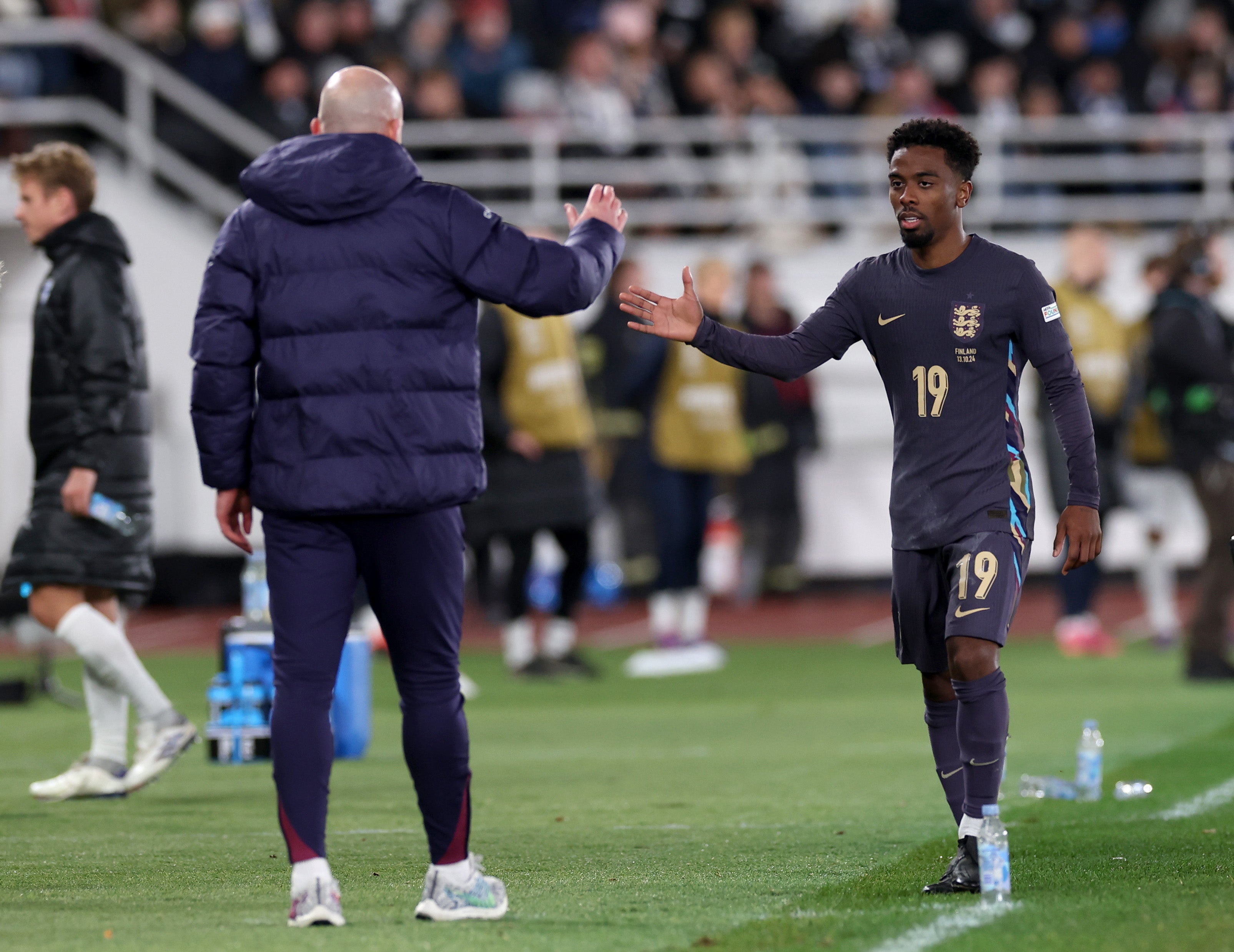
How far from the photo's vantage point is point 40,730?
9.98 m

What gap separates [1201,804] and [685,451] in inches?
253

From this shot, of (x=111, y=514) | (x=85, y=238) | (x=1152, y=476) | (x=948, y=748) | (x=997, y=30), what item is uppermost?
(x=997, y=30)

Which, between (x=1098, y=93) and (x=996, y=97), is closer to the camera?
(x=996, y=97)

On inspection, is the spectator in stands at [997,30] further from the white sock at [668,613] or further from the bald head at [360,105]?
the bald head at [360,105]

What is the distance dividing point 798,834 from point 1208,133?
13.2m

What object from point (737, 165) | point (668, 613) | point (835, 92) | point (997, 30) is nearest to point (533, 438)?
point (668, 613)

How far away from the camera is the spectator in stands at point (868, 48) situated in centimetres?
1925

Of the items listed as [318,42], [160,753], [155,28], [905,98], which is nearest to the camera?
[160,753]

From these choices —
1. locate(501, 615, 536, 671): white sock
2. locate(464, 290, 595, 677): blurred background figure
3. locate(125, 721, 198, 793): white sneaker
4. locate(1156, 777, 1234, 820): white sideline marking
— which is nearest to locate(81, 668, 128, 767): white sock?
locate(125, 721, 198, 793): white sneaker

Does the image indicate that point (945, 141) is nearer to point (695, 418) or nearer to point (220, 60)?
point (695, 418)

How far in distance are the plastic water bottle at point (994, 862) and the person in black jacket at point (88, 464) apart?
3.37 metres

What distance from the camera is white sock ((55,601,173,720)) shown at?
24.2 ft

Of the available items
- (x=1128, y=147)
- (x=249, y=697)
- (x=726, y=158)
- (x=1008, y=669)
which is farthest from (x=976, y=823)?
(x=1128, y=147)

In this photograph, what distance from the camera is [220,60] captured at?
1770 centimetres
